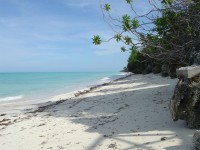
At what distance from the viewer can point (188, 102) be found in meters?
6.21

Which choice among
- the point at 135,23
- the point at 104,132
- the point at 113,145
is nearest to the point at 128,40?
the point at 135,23

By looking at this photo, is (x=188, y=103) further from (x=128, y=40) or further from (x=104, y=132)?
(x=128, y=40)

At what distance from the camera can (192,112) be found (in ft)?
20.4

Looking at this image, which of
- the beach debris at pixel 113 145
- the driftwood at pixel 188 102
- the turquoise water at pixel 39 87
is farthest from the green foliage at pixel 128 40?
the turquoise water at pixel 39 87

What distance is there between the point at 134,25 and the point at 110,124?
107 inches

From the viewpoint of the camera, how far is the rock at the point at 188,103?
6109mm

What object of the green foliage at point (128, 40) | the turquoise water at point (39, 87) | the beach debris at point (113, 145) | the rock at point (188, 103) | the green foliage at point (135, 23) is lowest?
the turquoise water at point (39, 87)

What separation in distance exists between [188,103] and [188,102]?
27 mm

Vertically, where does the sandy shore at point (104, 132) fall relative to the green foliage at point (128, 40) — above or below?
below

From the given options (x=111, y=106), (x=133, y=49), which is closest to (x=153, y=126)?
(x=133, y=49)

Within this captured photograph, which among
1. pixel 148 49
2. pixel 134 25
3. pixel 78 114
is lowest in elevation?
pixel 78 114

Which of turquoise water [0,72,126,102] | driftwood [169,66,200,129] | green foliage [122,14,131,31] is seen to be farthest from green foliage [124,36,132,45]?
turquoise water [0,72,126,102]

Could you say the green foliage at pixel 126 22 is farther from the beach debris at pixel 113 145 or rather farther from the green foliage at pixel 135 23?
the beach debris at pixel 113 145

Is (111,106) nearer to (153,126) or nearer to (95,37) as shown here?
(95,37)
